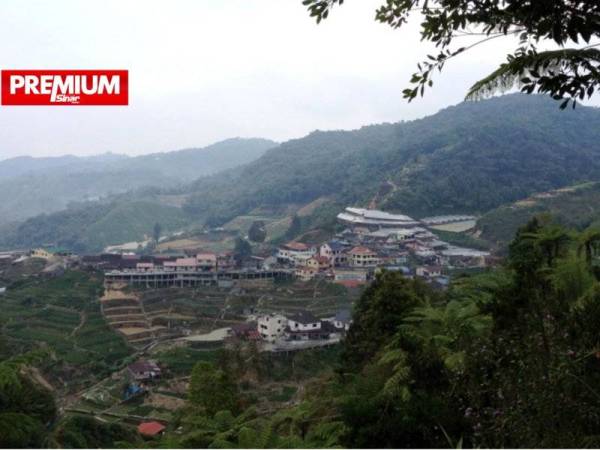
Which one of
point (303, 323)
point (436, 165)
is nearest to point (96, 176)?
point (436, 165)

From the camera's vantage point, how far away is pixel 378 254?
33656mm

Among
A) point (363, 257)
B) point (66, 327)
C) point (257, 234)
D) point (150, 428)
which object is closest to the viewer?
point (150, 428)

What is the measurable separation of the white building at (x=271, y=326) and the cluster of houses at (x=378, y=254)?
23.5 ft

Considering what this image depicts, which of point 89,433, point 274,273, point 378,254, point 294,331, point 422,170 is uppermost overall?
point 422,170

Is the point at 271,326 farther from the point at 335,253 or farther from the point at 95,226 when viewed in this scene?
the point at 95,226

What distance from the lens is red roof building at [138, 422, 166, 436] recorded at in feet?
41.9

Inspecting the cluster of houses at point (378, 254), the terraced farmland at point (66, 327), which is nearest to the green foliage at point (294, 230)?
the cluster of houses at point (378, 254)

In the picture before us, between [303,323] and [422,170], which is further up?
[422,170]

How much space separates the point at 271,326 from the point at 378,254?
14.0 metres

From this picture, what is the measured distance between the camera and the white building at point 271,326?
2077 centimetres

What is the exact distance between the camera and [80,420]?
12711 millimetres

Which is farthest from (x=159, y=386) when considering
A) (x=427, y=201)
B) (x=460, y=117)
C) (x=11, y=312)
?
(x=460, y=117)

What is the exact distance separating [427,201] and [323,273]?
17111 millimetres

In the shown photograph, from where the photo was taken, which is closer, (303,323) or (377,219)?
(303,323)
